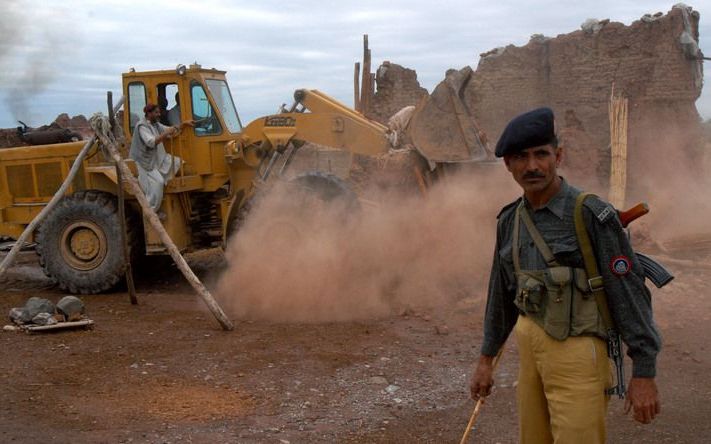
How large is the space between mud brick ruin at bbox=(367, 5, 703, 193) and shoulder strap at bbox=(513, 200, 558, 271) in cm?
990

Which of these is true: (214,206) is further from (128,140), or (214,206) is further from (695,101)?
(695,101)

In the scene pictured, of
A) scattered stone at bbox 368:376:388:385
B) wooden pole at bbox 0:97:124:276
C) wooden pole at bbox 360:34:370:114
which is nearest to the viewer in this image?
scattered stone at bbox 368:376:388:385

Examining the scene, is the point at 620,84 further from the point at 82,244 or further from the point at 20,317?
the point at 20,317

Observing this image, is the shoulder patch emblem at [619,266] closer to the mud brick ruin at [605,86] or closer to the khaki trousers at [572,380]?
the khaki trousers at [572,380]

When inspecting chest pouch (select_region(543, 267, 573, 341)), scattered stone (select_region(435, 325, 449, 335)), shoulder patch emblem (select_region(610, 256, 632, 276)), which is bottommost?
scattered stone (select_region(435, 325, 449, 335))

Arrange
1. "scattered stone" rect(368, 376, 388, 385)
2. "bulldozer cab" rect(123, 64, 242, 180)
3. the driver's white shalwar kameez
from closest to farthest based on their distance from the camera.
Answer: "scattered stone" rect(368, 376, 388, 385)
the driver's white shalwar kameez
"bulldozer cab" rect(123, 64, 242, 180)

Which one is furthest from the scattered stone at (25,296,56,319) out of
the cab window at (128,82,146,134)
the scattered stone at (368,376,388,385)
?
the scattered stone at (368,376,388,385)

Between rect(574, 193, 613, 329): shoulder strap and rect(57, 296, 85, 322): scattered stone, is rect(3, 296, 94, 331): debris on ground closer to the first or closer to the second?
rect(57, 296, 85, 322): scattered stone

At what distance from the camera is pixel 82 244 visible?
952 cm

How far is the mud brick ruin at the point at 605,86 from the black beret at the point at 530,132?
9.92 metres

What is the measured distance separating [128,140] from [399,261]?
3.82m

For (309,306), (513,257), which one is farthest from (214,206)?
(513,257)

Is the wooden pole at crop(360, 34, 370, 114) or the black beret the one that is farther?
the wooden pole at crop(360, 34, 370, 114)

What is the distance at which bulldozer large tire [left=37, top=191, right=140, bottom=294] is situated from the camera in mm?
9352
